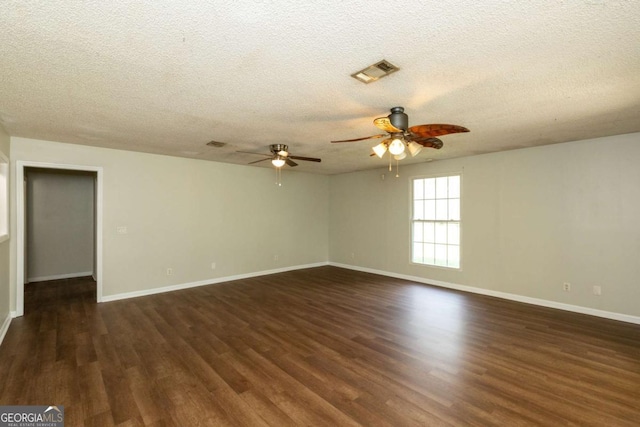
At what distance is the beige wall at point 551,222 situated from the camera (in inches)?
153

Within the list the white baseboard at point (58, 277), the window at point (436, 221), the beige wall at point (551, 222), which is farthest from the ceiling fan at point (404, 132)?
the white baseboard at point (58, 277)

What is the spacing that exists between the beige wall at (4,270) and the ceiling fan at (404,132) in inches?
176

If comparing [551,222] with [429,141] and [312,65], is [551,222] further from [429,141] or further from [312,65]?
[312,65]

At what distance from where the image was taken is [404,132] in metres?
2.89

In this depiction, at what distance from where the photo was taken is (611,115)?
3.12 metres

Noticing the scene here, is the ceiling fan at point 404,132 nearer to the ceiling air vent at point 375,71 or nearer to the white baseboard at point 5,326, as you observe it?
the ceiling air vent at point 375,71

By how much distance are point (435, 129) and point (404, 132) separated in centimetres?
34

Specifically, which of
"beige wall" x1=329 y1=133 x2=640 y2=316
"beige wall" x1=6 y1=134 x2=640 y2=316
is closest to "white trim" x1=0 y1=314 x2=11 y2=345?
"beige wall" x1=6 y1=134 x2=640 y2=316

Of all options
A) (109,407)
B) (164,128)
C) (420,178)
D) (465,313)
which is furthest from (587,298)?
(164,128)

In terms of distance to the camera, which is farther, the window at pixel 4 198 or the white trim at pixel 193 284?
the white trim at pixel 193 284

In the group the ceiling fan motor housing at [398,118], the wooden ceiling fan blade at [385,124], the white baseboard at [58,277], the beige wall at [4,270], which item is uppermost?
the ceiling fan motor housing at [398,118]

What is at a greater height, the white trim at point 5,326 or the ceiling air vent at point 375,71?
the ceiling air vent at point 375,71

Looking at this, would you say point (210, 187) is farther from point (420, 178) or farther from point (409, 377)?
point (409, 377)

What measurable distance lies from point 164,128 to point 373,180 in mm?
4597
